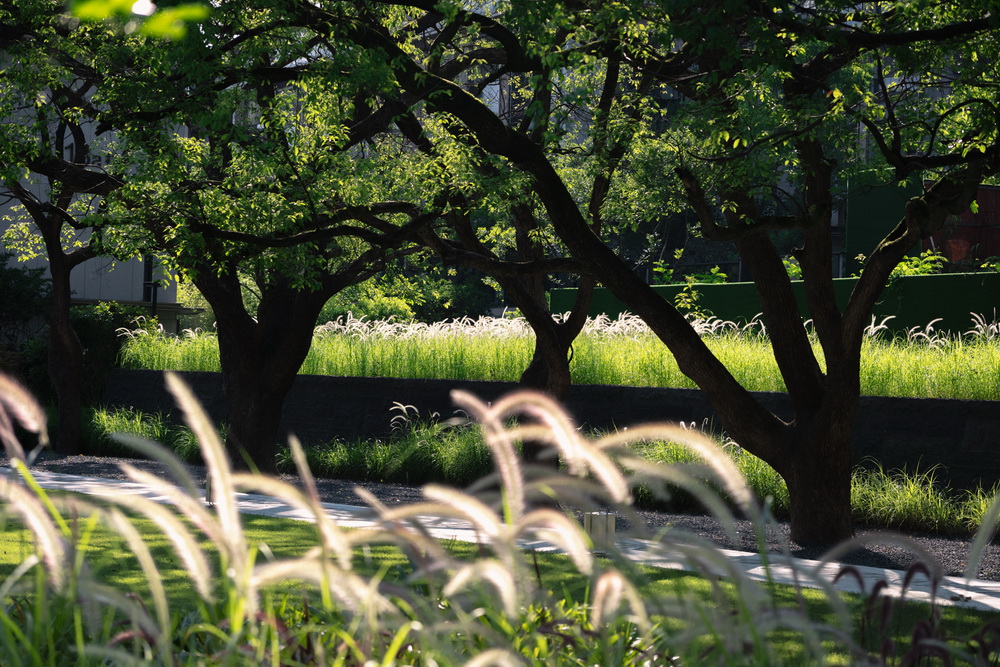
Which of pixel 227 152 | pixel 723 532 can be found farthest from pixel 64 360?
pixel 723 532

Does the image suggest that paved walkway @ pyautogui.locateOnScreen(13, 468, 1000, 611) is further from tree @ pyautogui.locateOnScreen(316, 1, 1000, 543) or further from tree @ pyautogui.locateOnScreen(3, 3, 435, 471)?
tree @ pyautogui.locateOnScreen(3, 3, 435, 471)

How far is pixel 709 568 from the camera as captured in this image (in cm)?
242

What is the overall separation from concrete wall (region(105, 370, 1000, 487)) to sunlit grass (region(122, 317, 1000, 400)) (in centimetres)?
57

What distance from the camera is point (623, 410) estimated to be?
44.9 feet

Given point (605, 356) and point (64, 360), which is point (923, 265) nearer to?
point (605, 356)

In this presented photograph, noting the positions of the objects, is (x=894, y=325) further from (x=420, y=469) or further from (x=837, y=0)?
(x=837, y=0)

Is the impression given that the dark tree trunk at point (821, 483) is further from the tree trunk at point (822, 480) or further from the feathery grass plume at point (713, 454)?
the feathery grass plume at point (713, 454)

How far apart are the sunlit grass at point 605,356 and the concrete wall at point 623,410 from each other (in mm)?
572

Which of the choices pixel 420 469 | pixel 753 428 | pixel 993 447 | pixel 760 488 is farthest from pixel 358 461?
pixel 993 447

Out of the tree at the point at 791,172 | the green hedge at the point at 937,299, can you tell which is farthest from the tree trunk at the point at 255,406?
the green hedge at the point at 937,299

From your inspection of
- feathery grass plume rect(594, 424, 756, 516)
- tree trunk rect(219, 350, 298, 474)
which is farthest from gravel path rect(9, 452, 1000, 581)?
feathery grass plume rect(594, 424, 756, 516)

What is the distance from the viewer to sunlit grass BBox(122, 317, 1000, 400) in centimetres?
1227

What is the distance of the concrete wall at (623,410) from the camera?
11.1 metres

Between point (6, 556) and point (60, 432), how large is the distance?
10.3 m
